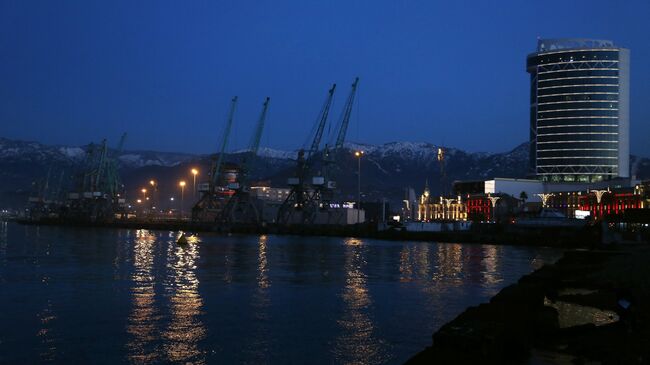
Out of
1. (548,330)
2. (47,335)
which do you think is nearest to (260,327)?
(47,335)

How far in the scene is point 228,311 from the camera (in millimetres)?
25062

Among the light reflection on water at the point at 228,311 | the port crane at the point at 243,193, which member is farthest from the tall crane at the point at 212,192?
the light reflection on water at the point at 228,311

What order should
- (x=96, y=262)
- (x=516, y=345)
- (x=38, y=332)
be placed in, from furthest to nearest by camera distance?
(x=96, y=262)
(x=38, y=332)
(x=516, y=345)

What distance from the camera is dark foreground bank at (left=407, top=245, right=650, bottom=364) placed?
13688 millimetres

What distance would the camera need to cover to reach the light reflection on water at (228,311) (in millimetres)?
18156

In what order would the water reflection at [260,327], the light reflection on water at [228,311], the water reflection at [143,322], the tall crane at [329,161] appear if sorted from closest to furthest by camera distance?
the water reflection at [143,322] < the water reflection at [260,327] < the light reflection on water at [228,311] < the tall crane at [329,161]

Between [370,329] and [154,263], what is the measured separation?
31070 mm

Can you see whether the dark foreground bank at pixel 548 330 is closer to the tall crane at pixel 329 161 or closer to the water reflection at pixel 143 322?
the water reflection at pixel 143 322

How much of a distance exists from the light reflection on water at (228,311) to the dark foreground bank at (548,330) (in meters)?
3.02

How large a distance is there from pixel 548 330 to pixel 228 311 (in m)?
12.0

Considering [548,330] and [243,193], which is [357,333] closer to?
[548,330]

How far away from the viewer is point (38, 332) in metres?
20.5

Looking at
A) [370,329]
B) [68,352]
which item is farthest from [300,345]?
[68,352]

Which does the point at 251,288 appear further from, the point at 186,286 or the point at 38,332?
the point at 38,332
